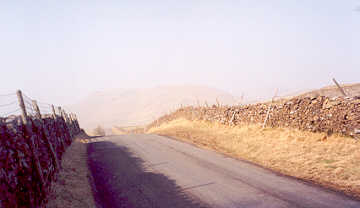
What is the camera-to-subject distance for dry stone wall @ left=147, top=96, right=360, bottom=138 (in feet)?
39.2

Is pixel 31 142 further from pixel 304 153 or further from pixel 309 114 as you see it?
pixel 309 114

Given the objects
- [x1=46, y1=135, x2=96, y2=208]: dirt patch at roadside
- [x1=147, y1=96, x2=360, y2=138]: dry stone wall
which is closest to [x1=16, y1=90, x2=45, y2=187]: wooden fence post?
[x1=46, y1=135, x2=96, y2=208]: dirt patch at roadside

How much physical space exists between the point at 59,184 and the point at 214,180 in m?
5.28

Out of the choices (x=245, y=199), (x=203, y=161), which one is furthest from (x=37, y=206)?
(x=203, y=161)

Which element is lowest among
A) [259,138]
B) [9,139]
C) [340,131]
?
[259,138]

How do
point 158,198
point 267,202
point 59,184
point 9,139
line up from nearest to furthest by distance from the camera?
1. point 9,139
2. point 267,202
3. point 158,198
4. point 59,184

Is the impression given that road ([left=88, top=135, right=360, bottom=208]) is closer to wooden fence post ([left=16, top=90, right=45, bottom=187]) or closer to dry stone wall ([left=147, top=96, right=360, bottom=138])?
wooden fence post ([left=16, top=90, right=45, bottom=187])

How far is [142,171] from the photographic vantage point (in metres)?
10.4

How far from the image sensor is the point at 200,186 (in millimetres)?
8133

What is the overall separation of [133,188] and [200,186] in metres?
2.20

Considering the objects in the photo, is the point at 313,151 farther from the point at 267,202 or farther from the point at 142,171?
the point at 142,171

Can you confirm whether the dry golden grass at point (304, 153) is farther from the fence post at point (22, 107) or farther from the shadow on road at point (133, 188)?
the fence post at point (22, 107)

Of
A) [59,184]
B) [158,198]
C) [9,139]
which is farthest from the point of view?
[59,184]

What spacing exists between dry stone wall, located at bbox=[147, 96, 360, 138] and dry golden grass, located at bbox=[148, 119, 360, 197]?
0.50 meters
